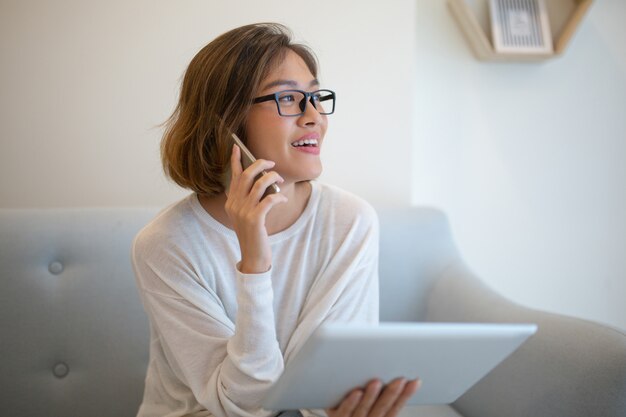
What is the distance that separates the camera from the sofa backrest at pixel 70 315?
5.06ft

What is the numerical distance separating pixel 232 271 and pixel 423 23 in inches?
51.0

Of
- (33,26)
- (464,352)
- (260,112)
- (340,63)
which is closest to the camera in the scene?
(464,352)

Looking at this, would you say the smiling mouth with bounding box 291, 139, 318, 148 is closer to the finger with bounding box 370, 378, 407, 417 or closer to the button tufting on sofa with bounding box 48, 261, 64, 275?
the finger with bounding box 370, 378, 407, 417

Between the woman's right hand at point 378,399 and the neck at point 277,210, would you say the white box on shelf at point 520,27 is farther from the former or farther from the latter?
the woman's right hand at point 378,399

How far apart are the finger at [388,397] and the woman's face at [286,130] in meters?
0.44

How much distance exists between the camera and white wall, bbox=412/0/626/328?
2.25m

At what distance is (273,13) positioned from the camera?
1.86 m

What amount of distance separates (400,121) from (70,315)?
1.04 m

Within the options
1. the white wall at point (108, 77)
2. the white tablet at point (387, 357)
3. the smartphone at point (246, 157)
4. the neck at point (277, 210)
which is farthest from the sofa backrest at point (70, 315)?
the white tablet at point (387, 357)

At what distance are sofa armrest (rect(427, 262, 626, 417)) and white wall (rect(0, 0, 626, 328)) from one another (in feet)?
1.73

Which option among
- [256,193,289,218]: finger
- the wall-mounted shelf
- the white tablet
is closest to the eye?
[256,193,289,218]: finger

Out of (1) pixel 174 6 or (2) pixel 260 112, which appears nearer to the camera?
(2) pixel 260 112

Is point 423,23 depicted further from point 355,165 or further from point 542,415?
point 542,415

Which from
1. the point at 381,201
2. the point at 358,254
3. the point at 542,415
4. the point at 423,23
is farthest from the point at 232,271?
the point at 423,23
